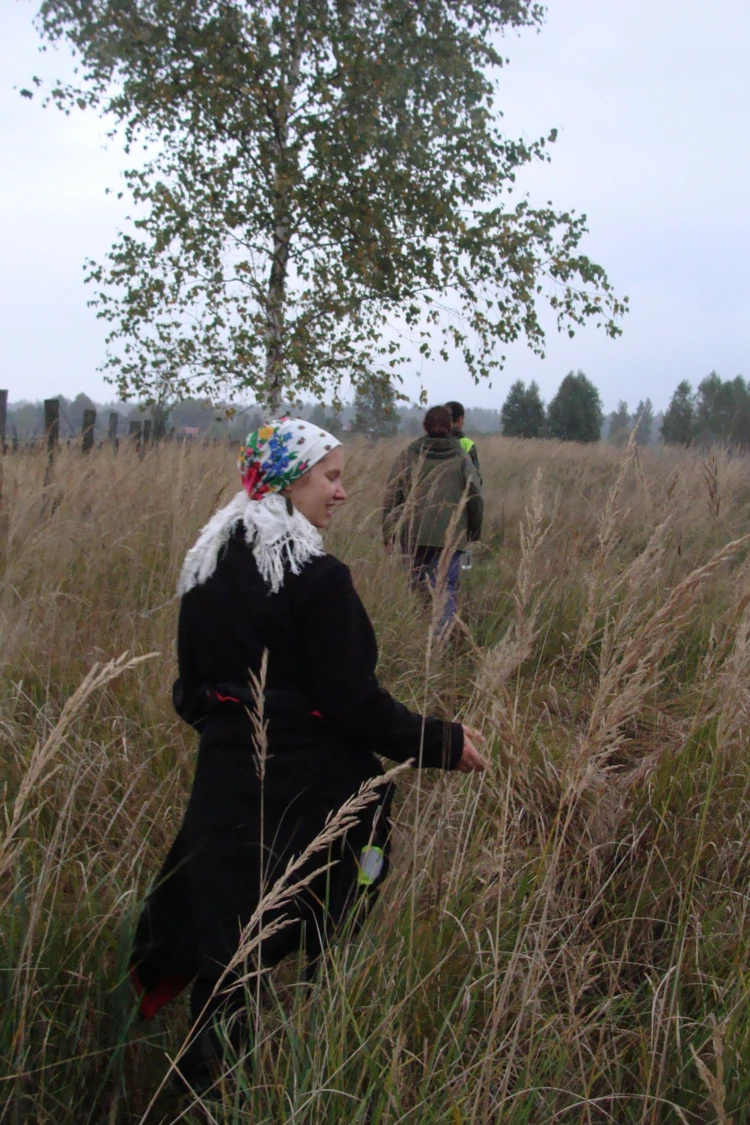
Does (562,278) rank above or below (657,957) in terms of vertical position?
above

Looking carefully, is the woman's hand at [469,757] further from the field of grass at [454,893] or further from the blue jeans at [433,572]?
the blue jeans at [433,572]

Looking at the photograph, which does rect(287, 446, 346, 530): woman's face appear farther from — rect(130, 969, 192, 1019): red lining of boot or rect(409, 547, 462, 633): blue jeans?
rect(409, 547, 462, 633): blue jeans

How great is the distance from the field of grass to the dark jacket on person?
0.38 feet

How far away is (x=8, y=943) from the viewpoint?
1489mm

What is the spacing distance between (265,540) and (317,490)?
0.21 metres

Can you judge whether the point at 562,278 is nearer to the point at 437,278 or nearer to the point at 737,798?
the point at 437,278

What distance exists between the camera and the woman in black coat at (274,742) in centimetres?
161

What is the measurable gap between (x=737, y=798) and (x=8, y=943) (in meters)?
2.00

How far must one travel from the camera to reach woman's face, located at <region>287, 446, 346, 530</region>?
5.93ft

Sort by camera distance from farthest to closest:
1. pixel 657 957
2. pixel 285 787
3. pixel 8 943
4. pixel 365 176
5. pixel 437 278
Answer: pixel 437 278 < pixel 365 176 < pixel 657 957 < pixel 285 787 < pixel 8 943

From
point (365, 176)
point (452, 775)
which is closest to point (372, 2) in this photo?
point (365, 176)

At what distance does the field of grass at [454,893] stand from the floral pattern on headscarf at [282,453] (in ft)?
1.54

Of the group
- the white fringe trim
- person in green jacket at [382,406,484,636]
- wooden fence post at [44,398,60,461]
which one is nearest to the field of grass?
the white fringe trim

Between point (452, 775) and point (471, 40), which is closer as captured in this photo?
point (452, 775)
